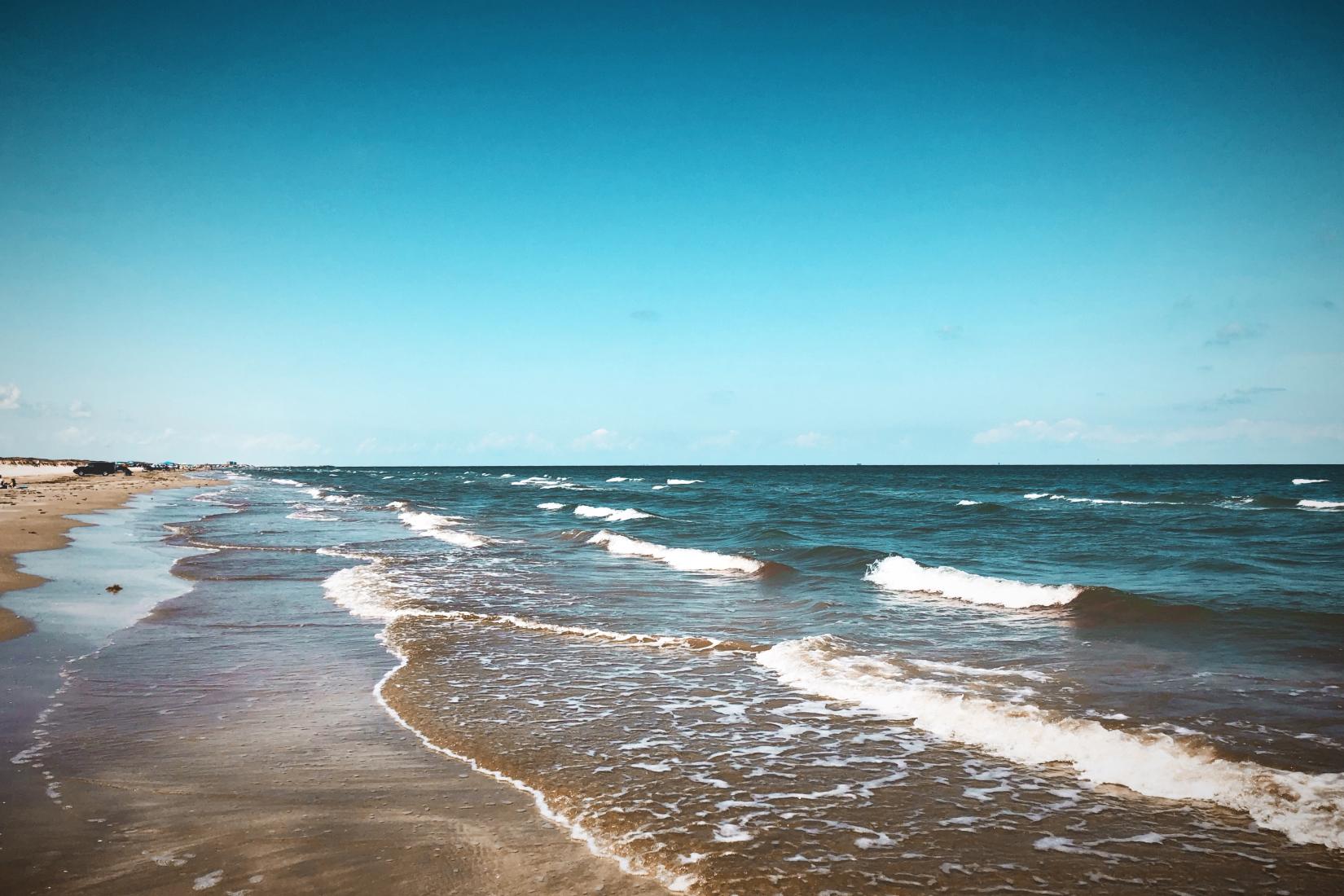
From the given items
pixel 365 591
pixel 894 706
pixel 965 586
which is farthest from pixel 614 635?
pixel 965 586

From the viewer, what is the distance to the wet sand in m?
4.49

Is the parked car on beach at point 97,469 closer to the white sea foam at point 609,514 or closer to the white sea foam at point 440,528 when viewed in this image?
the white sea foam at point 440,528

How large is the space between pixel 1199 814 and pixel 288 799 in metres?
6.85

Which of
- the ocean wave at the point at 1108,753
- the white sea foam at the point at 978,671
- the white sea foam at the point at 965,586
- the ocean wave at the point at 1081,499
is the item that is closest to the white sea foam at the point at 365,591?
the ocean wave at the point at 1108,753

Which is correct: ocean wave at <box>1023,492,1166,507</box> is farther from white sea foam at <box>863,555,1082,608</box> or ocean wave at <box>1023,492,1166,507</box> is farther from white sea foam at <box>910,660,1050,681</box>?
white sea foam at <box>910,660,1050,681</box>

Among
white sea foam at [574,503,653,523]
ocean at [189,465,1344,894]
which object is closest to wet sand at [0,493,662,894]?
ocean at [189,465,1344,894]

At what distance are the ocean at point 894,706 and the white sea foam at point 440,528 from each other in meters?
5.19

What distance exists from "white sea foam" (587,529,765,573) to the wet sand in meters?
11.5

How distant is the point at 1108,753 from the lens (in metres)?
6.66

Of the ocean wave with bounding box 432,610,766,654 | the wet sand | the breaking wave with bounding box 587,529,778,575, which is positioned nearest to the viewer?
the wet sand

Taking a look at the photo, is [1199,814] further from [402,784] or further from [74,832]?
[74,832]

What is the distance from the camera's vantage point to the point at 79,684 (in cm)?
839

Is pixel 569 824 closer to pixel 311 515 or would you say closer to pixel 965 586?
pixel 965 586

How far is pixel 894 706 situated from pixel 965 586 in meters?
9.30
